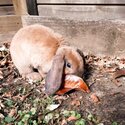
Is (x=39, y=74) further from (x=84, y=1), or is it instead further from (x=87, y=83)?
(x=84, y=1)

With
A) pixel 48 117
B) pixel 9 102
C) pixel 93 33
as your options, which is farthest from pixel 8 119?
pixel 93 33

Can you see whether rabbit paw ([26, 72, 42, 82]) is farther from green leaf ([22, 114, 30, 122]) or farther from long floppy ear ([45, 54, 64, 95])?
green leaf ([22, 114, 30, 122])

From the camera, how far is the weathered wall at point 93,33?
4.47 m

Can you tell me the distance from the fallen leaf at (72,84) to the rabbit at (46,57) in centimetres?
7

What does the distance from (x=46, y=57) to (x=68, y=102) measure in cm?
60

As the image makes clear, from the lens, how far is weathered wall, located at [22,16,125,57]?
4.47 metres

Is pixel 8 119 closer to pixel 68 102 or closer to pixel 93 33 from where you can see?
pixel 68 102

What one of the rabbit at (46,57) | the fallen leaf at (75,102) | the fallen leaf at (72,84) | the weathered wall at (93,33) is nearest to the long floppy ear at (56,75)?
the rabbit at (46,57)

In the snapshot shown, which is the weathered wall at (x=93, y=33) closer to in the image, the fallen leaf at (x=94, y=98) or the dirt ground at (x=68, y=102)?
the dirt ground at (x=68, y=102)

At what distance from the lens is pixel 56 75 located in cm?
362

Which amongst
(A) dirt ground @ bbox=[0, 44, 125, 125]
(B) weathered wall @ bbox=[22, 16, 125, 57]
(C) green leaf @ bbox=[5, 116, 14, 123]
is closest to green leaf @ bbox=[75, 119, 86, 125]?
(A) dirt ground @ bbox=[0, 44, 125, 125]

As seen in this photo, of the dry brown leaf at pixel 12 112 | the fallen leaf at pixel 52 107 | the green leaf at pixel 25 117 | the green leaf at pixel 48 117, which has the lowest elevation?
the dry brown leaf at pixel 12 112

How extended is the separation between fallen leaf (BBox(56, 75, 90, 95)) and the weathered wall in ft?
3.38

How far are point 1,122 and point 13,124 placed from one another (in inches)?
5.5
